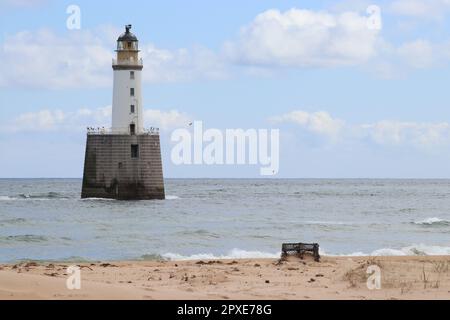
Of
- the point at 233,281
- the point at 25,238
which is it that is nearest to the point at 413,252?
the point at 233,281

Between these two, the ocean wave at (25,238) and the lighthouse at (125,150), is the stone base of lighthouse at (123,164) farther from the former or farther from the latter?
the ocean wave at (25,238)

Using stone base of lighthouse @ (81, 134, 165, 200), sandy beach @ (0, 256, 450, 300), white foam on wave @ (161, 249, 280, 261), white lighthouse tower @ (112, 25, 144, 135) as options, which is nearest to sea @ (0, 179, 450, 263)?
white foam on wave @ (161, 249, 280, 261)

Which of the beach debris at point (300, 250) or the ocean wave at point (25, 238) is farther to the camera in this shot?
the ocean wave at point (25, 238)

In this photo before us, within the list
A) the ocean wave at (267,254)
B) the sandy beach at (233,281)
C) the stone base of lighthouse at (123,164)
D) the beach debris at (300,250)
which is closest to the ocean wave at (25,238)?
the ocean wave at (267,254)

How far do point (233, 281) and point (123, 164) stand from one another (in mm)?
40165

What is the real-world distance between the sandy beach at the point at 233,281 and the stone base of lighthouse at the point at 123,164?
3396 centimetres

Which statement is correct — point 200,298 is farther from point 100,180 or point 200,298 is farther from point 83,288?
point 100,180

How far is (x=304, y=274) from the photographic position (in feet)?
64.7

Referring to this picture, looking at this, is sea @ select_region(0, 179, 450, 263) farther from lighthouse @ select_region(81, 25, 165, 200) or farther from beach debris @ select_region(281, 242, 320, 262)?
beach debris @ select_region(281, 242, 320, 262)

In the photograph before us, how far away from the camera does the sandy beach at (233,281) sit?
46.3ft

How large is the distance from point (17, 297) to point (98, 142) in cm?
4517

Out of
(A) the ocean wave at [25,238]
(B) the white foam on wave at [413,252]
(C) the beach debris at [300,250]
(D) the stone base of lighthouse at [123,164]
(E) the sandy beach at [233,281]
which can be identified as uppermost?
(D) the stone base of lighthouse at [123,164]

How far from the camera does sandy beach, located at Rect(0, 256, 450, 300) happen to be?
14.1m
